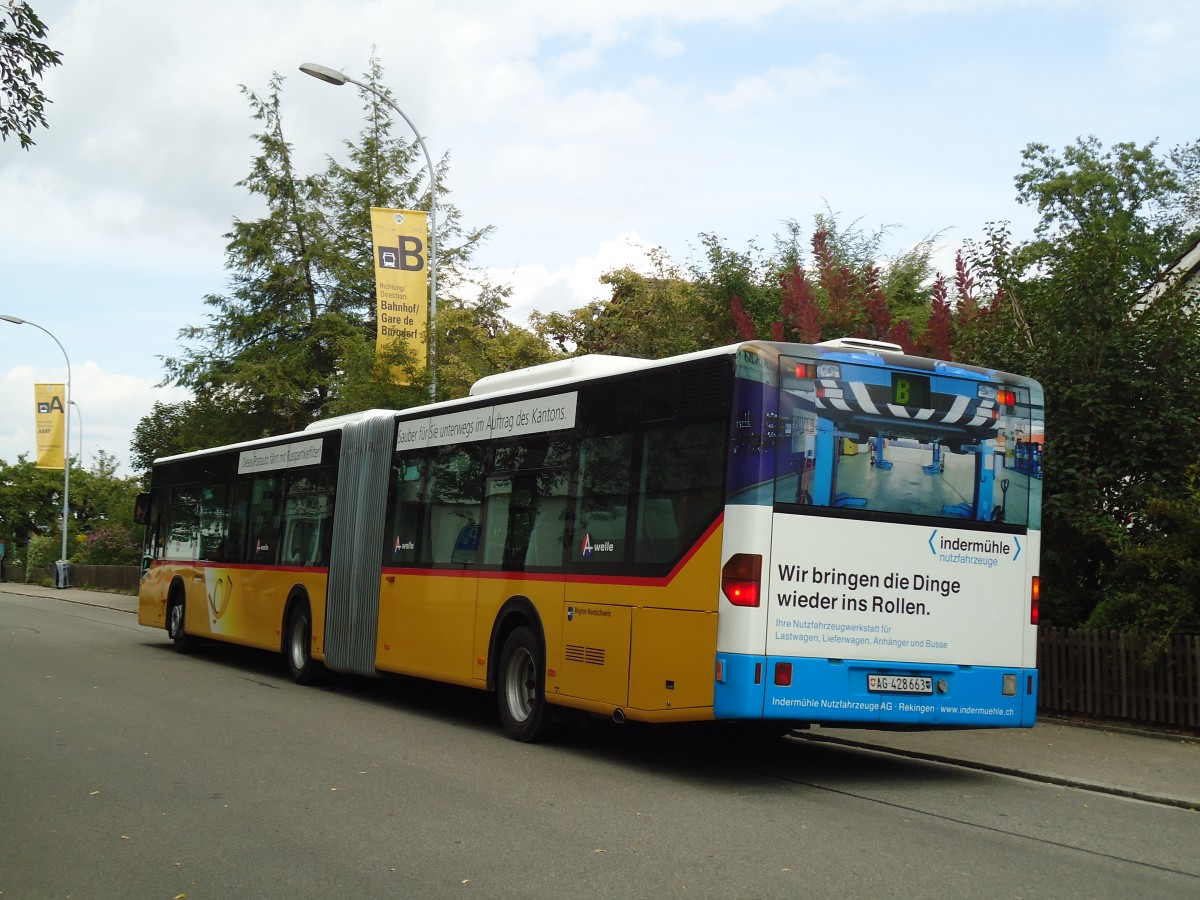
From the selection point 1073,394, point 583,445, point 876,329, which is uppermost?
point 876,329

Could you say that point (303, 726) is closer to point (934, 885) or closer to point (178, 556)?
point (934, 885)

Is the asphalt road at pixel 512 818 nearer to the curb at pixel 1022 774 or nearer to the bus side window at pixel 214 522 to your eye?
the curb at pixel 1022 774

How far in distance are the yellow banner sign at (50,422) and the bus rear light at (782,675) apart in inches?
1513

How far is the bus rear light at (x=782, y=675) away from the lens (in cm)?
886

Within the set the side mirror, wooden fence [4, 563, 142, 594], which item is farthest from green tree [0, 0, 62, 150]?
wooden fence [4, 563, 142, 594]

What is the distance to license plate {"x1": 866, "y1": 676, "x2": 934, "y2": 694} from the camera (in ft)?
30.1

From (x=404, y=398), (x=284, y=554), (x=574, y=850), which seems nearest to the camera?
(x=574, y=850)

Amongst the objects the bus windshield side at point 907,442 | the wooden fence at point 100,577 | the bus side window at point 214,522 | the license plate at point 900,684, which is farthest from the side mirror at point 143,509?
the wooden fence at point 100,577

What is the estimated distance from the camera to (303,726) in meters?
12.0

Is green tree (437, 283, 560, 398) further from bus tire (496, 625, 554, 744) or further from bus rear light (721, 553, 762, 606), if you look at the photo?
bus rear light (721, 553, 762, 606)

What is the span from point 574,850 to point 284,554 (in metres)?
11.0

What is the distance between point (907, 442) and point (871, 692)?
1817 mm

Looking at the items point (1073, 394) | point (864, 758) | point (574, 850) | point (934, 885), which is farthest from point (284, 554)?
point (934, 885)

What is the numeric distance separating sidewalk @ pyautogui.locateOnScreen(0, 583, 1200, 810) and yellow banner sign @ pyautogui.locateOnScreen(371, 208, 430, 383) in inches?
428
